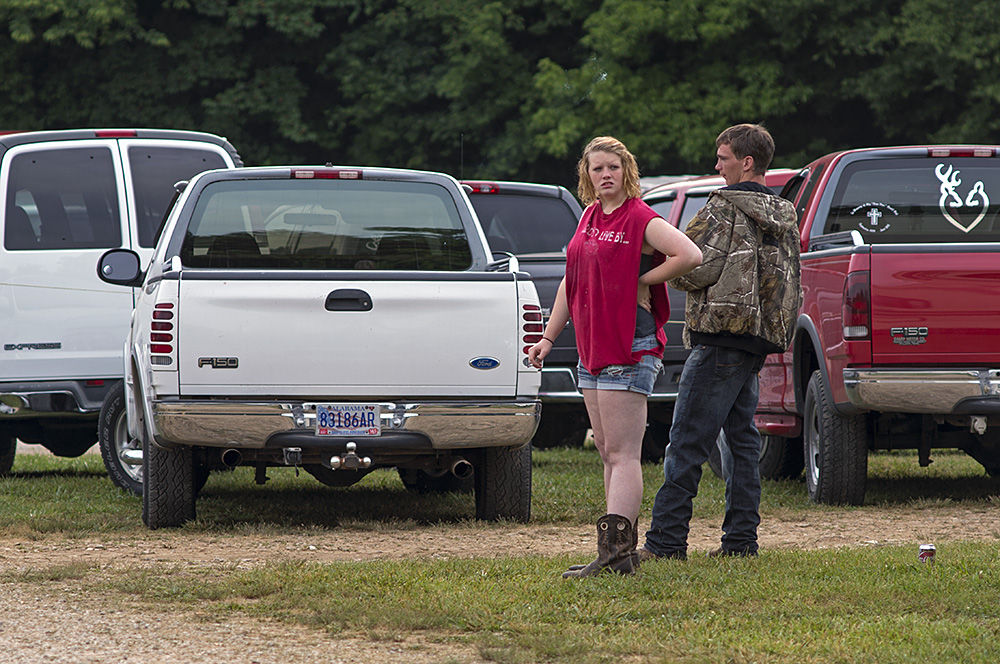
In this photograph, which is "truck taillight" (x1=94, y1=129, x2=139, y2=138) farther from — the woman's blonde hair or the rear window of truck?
the woman's blonde hair

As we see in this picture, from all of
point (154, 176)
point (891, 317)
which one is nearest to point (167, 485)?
point (154, 176)

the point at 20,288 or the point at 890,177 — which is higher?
the point at 890,177

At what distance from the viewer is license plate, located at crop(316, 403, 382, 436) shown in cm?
764

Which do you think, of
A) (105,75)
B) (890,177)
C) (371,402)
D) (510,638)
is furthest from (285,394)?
(105,75)

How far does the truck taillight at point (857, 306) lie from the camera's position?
27.0 ft

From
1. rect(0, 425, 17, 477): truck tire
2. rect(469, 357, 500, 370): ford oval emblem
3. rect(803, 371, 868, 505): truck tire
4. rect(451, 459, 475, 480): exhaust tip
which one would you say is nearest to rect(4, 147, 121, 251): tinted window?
rect(0, 425, 17, 477): truck tire

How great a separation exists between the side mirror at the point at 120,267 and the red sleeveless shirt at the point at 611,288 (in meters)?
3.77

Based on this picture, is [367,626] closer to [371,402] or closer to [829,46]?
[371,402]

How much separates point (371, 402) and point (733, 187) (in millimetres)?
2240

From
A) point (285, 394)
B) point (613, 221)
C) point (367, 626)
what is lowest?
point (367, 626)

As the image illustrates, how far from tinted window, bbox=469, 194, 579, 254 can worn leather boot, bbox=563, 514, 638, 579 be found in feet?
19.7

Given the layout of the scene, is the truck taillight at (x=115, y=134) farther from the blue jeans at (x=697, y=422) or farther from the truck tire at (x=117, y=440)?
the blue jeans at (x=697, y=422)

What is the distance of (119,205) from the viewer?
10.3 meters

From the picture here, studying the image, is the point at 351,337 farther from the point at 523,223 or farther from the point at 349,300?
the point at 523,223
